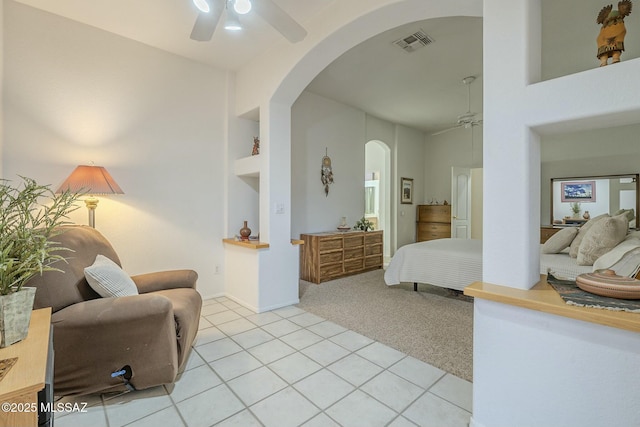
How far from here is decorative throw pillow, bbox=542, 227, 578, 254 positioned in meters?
3.14

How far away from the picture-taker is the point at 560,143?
16.0 ft

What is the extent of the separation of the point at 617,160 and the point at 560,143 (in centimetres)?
78

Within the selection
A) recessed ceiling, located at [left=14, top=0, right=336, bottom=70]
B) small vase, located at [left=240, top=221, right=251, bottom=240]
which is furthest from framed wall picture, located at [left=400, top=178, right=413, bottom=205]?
recessed ceiling, located at [left=14, top=0, right=336, bottom=70]

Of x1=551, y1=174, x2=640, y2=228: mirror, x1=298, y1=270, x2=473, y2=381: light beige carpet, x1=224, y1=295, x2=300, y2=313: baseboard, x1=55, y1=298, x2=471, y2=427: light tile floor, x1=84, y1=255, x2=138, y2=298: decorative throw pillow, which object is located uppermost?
x1=551, y1=174, x2=640, y2=228: mirror

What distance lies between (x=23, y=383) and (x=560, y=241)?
13.9ft

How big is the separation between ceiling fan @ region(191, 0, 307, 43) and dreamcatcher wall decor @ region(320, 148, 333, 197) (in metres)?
2.85

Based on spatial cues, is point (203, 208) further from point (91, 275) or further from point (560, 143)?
point (560, 143)

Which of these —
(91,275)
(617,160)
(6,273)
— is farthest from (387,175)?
(6,273)

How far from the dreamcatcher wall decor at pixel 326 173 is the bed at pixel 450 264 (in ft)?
5.76

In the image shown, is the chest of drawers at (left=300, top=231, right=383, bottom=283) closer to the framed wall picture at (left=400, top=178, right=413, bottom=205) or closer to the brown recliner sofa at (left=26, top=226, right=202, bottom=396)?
the framed wall picture at (left=400, top=178, right=413, bottom=205)

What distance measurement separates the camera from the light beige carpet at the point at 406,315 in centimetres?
227

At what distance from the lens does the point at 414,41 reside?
3.11m

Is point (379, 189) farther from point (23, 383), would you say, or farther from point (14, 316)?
point (23, 383)

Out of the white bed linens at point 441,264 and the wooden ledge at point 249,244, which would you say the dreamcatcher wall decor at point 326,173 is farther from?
the wooden ledge at point 249,244
